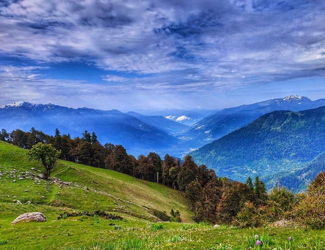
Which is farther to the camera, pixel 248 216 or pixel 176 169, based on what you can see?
pixel 176 169

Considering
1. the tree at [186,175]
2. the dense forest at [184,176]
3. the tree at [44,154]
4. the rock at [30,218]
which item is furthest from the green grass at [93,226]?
the dense forest at [184,176]

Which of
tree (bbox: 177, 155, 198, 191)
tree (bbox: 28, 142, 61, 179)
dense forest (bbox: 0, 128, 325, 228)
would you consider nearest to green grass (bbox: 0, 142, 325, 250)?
tree (bbox: 28, 142, 61, 179)

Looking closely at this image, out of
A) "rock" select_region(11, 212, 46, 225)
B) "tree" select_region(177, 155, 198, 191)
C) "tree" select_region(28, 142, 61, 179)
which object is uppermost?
"tree" select_region(28, 142, 61, 179)

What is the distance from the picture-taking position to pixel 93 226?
22.0 metres

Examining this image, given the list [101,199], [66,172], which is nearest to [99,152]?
[66,172]

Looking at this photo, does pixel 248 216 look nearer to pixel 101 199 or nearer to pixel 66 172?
pixel 101 199

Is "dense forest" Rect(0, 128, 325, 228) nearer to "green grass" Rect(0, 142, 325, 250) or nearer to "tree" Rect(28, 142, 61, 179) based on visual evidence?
"green grass" Rect(0, 142, 325, 250)

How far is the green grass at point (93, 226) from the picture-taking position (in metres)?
8.95

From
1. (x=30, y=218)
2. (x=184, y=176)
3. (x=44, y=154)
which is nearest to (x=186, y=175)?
(x=184, y=176)

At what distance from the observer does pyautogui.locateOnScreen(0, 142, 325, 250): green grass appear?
29.4ft

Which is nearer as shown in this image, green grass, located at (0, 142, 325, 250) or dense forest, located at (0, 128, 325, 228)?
green grass, located at (0, 142, 325, 250)

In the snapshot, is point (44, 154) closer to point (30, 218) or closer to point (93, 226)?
point (30, 218)

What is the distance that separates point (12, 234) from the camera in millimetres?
18406

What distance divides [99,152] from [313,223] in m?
108
